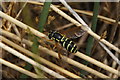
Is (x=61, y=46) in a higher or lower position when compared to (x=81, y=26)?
lower

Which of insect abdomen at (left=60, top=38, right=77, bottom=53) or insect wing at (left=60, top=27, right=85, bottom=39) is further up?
insect wing at (left=60, top=27, right=85, bottom=39)

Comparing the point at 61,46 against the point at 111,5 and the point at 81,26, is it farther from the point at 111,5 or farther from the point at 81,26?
the point at 111,5

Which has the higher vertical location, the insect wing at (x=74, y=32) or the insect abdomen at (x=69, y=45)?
the insect wing at (x=74, y=32)

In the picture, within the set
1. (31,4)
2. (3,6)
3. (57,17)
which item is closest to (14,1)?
(3,6)

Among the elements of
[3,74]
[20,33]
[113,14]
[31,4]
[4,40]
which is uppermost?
[113,14]

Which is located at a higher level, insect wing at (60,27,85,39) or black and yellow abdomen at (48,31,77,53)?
insect wing at (60,27,85,39)

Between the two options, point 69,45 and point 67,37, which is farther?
point 67,37

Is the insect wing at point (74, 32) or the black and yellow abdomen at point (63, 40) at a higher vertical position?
the insect wing at point (74, 32)

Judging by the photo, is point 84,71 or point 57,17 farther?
point 57,17

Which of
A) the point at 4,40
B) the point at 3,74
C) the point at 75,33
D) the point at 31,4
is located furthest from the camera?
the point at 31,4

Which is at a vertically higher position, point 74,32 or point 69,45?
point 74,32

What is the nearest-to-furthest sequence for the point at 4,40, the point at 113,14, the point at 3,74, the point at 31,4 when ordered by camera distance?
the point at 4,40 < the point at 3,74 < the point at 31,4 < the point at 113,14
